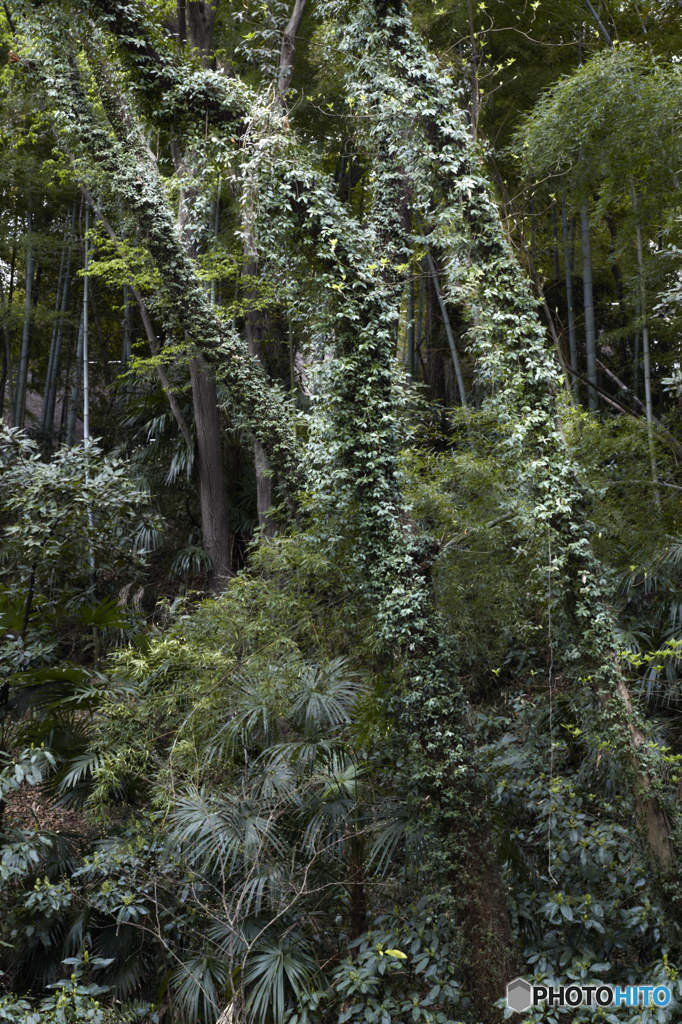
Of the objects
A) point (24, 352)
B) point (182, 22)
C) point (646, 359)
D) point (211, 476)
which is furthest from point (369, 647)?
point (24, 352)

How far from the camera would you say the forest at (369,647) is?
4.03 metres

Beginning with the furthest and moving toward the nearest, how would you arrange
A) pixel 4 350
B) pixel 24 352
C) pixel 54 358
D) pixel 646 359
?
pixel 4 350
pixel 54 358
pixel 24 352
pixel 646 359

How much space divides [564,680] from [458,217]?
10.1 ft

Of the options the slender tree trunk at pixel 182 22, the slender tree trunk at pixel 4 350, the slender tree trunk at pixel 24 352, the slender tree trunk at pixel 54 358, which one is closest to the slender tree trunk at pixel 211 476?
the slender tree trunk at pixel 182 22

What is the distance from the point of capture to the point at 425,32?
27.9 ft

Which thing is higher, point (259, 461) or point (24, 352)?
point (24, 352)

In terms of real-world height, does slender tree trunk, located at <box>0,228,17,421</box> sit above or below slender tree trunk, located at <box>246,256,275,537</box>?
above

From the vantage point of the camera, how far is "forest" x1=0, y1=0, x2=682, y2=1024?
13.2 feet

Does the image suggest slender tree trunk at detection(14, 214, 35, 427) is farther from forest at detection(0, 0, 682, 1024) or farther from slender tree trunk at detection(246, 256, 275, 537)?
forest at detection(0, 0, 682, 1024)

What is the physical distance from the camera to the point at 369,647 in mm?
4910

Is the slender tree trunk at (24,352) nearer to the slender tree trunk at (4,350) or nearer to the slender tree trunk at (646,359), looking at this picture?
the slender tree trunk at (4,350)

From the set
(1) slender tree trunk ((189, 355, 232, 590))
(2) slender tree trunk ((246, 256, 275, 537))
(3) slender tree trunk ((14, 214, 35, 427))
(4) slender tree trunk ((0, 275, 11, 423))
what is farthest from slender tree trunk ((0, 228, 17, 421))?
(2) slender tree trunk ((246, 256, 275, 537))

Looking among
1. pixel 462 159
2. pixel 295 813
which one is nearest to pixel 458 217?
pixel 462 159

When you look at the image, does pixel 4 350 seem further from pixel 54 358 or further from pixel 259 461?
pixel 259 461
